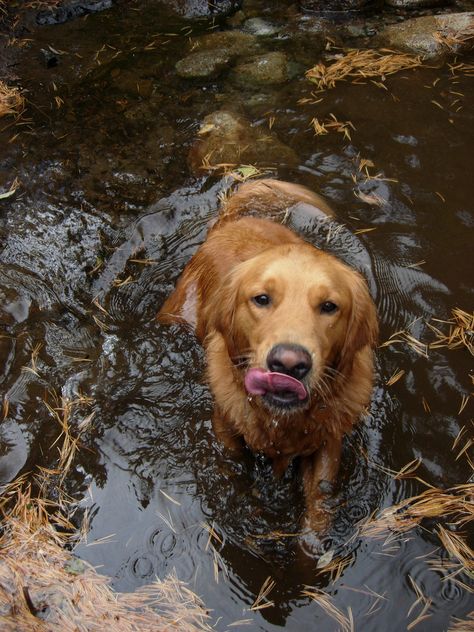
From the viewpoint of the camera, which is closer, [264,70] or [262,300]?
[262,300]

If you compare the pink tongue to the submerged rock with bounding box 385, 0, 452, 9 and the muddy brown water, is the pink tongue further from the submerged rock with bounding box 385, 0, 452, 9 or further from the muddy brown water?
the submerged rock with bounding box 385, 0, 452, 9

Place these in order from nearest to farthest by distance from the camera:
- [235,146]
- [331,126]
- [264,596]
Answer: [264,596] < [235,146] < [331,126]

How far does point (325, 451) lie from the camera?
11.6ft

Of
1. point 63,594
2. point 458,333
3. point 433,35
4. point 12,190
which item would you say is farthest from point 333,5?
point 63,594

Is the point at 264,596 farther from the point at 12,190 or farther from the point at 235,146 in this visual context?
the point at 235,146

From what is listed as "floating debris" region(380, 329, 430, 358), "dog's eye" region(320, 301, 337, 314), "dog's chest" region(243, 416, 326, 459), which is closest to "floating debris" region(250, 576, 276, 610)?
"dog's chest" region(243, 416, 326, 459)

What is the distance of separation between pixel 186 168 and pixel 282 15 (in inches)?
132

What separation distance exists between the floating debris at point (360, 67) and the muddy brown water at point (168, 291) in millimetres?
170

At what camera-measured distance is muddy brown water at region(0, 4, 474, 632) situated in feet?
10.9

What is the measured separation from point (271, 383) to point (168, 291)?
2303 millimetres

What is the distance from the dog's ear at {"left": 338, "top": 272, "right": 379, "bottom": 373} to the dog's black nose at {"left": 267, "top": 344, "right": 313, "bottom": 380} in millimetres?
613

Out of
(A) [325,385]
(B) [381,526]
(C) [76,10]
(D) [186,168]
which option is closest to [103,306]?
(D) [186,168]

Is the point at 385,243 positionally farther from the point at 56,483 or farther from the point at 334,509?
the point at 56,483

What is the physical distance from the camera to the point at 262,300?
123 inches
